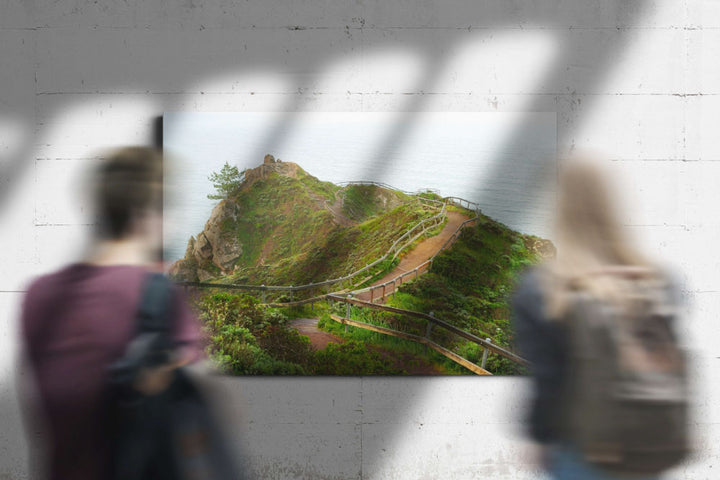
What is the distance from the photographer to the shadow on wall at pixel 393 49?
12.1 ft

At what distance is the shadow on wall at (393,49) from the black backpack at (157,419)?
251 centimetres

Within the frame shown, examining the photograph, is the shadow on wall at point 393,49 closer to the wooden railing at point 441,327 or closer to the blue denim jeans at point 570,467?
the wooden railing at point 441,327

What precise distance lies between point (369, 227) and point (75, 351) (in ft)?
8.55

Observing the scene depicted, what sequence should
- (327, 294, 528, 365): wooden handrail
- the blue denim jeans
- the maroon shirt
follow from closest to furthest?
1. the maroon shirt
2. the blue denim jeans
3. (327, 294, 528, 365): wooden handrail

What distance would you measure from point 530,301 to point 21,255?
3580 millimetres

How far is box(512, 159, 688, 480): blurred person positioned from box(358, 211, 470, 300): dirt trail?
214 centimetres

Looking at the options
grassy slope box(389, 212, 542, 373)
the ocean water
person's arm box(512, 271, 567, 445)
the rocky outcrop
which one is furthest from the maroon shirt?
grassy slope box(389, 212, 542, 373)

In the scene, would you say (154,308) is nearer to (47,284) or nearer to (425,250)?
(47,284)

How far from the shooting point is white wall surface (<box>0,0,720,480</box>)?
3.64 metres

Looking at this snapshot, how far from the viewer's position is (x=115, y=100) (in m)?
3.68

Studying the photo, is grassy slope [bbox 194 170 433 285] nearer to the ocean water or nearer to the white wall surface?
the ocean water

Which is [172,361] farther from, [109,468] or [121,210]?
[121,210]

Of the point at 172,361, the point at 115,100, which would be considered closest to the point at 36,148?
the point at 115,100

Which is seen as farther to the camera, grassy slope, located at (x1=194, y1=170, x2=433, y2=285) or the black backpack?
grassy slope, located at (x1=194, y1=170, x2=433, y2=285)
